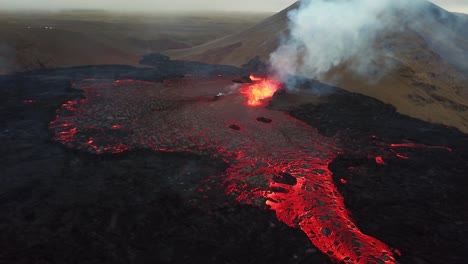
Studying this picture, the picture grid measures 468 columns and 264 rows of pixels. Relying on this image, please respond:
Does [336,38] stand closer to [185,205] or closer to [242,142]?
[242,142]

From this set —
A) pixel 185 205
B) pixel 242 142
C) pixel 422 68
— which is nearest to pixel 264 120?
pixel 242 142

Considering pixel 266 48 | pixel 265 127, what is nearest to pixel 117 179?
pixel 265 127

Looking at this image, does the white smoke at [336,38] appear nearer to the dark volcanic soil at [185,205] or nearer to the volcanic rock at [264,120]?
the volcanic rock at [264,120]

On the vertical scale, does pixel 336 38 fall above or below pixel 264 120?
above

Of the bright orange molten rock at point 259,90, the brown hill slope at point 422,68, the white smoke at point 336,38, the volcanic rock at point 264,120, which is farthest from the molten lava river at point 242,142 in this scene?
the brown hill slope at point 422,68

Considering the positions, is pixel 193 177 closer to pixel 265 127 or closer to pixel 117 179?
pixel 117 179

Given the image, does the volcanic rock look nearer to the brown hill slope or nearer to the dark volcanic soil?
the dark volcanic soil
